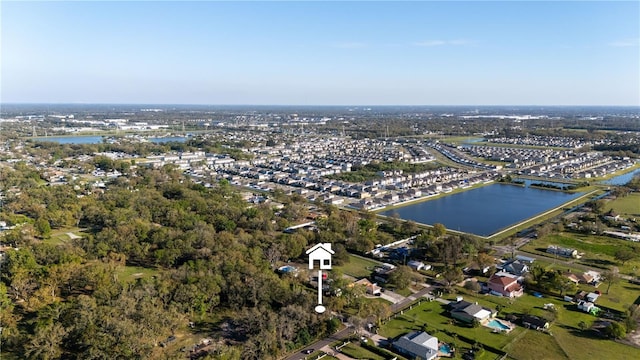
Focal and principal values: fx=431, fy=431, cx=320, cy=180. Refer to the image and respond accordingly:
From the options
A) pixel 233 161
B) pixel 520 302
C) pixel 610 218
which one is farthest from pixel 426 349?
pixel 233 161

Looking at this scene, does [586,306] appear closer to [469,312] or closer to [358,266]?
[469,312]

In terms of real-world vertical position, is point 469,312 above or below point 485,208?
below

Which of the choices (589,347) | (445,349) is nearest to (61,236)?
(445,349)

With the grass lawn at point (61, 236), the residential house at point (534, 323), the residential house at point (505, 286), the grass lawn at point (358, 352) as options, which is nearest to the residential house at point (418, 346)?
the grass lawn at point (358, 352)

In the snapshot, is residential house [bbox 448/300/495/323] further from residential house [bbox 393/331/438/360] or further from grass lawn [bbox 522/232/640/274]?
grass lawn [bbox 522/232/640/274]

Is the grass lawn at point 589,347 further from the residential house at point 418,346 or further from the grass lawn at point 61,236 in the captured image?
the grass lawn at point 61,236

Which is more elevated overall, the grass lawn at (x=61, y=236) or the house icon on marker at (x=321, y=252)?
the house icon on marker at (x=321, y=252)
